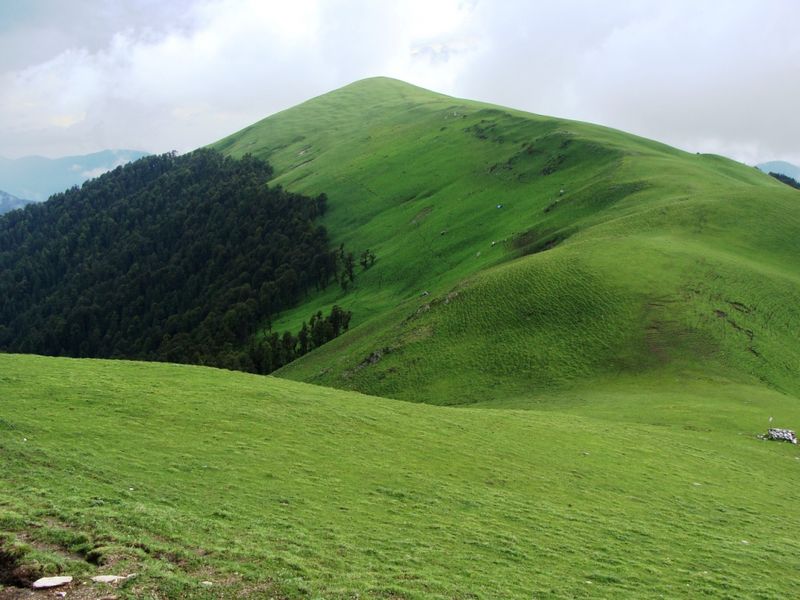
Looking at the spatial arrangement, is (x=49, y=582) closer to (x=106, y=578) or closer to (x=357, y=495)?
(x=106, y=578)

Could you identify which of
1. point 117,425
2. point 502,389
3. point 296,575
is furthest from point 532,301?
point 296,575

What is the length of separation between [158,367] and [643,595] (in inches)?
1328

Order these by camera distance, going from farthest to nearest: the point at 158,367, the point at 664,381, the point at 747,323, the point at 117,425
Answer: the point at 747,323, the point at 664,381, the point at 158,367, the point at 117,425

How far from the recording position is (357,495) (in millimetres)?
23688

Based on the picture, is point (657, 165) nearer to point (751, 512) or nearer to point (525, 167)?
point (525, 167)

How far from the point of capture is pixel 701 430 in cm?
4238

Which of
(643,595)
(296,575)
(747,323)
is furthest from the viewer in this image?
(747,323)

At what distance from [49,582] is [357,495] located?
1211 centimetres

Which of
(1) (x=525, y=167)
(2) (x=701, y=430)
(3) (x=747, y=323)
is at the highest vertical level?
(1) (x=525, y=167)

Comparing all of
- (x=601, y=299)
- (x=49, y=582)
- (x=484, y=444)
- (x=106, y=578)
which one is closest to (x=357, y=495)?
(x=106, y=578)

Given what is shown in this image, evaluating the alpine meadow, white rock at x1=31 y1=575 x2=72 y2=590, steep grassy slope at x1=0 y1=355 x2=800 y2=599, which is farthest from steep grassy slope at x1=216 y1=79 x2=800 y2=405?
white rock at x1=31 y1=575 x2=72 y2=590

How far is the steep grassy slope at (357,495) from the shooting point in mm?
16469

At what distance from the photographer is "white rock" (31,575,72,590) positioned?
540 inches

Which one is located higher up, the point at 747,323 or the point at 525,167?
the point at 525,167
